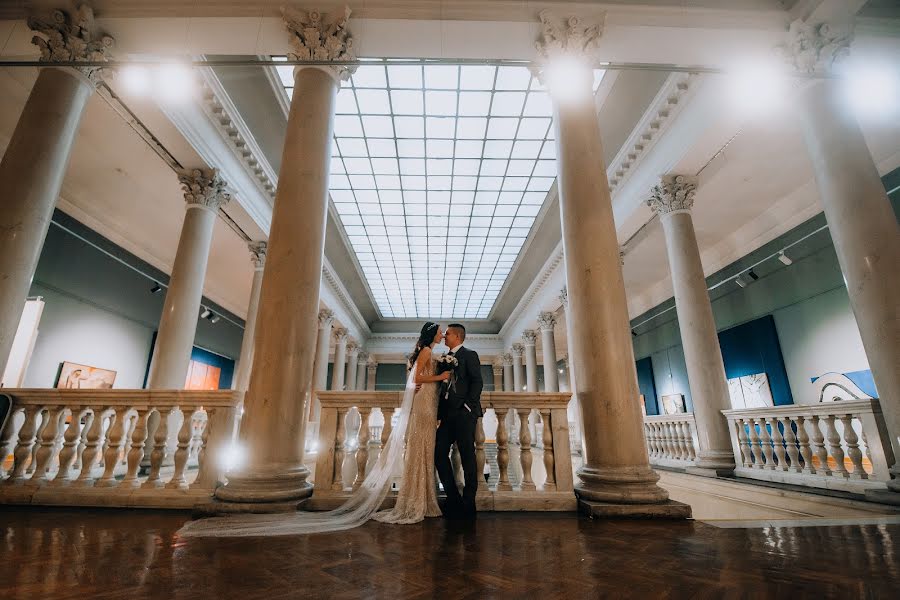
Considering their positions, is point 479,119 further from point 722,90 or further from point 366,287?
point 366,287

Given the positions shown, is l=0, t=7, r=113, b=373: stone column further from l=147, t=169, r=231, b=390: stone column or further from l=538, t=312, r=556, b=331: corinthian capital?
l=538, t=312, r=556, b=331: corinthian capital

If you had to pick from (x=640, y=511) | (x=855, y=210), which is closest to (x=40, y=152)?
(x=640, y=511)

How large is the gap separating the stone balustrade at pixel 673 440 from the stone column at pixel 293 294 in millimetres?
5955

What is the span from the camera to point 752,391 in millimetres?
10148

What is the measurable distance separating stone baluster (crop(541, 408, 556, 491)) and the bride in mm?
1046

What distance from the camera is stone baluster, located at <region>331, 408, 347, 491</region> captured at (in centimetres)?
360

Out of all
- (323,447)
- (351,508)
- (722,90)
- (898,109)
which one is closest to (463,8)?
(722,90)

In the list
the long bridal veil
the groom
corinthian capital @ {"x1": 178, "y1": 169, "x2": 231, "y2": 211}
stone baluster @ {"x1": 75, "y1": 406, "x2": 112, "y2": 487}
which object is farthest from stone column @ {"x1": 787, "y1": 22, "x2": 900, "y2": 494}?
corinthian capital @ {"x1": 178, "y1": 169, "x2": 231, "y2": 211}

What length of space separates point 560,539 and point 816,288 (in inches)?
370

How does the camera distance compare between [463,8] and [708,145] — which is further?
[708,145]

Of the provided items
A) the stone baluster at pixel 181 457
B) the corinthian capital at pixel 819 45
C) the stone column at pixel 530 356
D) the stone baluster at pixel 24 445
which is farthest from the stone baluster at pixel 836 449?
the stone column at pixel 530 356

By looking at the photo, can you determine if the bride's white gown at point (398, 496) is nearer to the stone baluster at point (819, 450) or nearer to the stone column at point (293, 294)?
the stone column at point (293, 294)

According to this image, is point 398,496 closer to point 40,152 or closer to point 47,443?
point 47,443

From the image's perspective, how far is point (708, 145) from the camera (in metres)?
6.81
